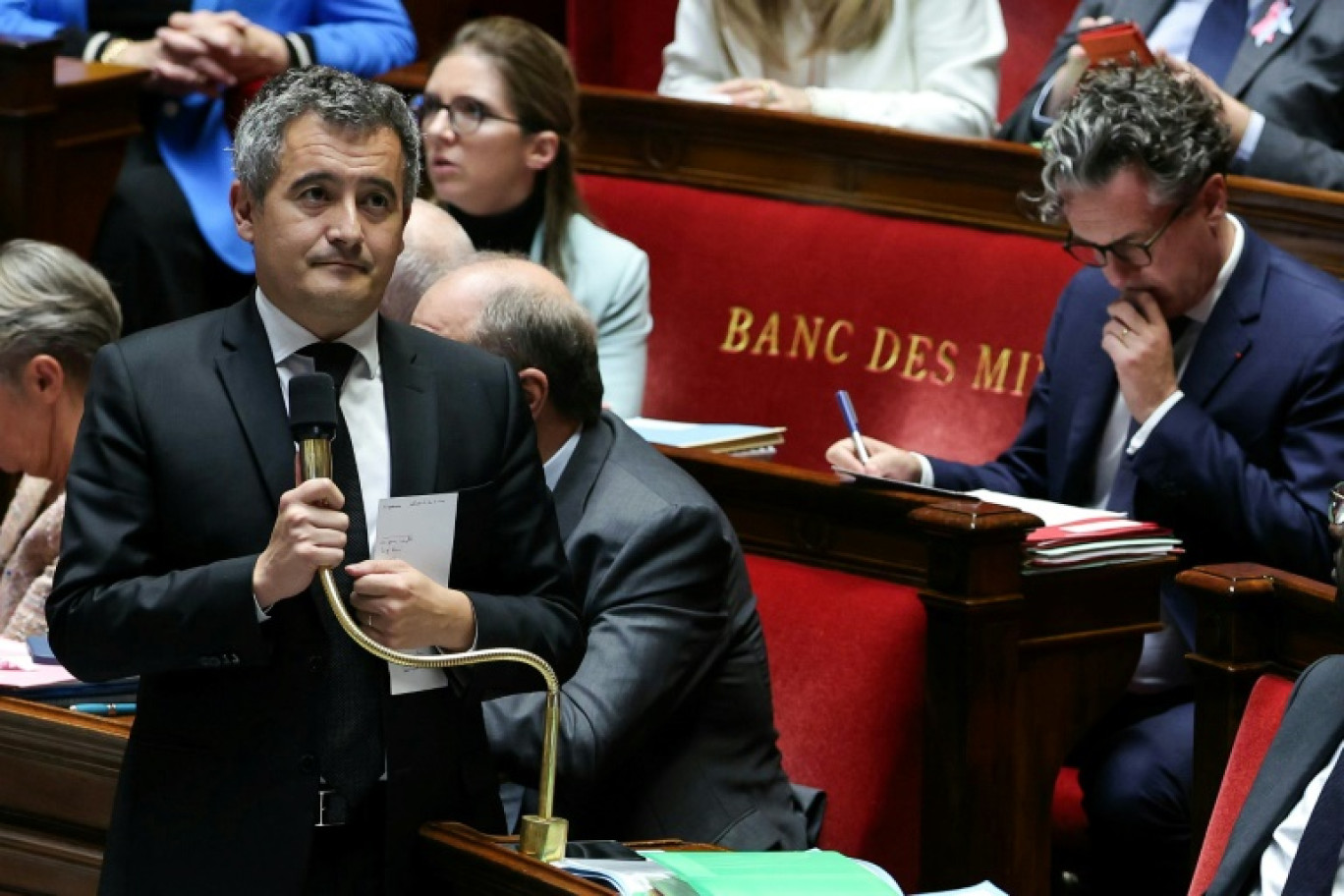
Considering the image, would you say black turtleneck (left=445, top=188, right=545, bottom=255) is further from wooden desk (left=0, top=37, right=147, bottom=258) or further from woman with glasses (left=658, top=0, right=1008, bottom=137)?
wooden desk (left=0, top=37, right=147, bottom=258)

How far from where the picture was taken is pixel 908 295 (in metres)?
2.75

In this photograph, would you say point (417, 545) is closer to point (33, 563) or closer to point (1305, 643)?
point (1305, 643)

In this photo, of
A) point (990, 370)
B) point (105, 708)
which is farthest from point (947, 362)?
point (105, 708)

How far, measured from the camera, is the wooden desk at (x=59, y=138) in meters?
2.70

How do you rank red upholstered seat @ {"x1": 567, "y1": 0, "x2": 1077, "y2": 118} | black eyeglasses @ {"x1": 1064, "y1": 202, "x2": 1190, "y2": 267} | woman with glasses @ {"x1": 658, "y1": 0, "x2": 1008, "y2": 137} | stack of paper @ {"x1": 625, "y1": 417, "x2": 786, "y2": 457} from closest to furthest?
1. black eyeglasses @ {"x1": 1064, "y1": 202, "x2": 1190, "y2": 267}
2. stack of paper @ {"x1": 625, "y1": 417, "x2": 786, "y2": 457}
3. woman with glasses @ {"x1": 658, "y1": 0, "x2": 1008, "y2": 137}
4. red upholstered seat @ {"x1": 567, "y1": 0, "x2": 1077, "y2": 118}

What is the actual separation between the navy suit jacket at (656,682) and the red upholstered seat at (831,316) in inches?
35.0

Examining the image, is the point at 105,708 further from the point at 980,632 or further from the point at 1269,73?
the point at 1269,73

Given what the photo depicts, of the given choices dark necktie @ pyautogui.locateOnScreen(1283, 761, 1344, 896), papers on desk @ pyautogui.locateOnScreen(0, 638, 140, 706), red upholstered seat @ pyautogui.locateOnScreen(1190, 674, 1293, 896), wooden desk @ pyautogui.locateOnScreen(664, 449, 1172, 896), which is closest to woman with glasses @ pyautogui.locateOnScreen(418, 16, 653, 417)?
wooden desk @ pyautogui.locateOnScreen(664, 449, 1172, 896)

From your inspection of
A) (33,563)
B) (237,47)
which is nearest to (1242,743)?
(33,563)

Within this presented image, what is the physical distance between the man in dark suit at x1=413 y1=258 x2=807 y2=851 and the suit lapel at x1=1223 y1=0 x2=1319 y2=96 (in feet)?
3.84

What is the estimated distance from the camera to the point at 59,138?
2814mm

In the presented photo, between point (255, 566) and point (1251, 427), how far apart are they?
1.23m

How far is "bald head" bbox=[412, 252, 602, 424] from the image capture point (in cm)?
181

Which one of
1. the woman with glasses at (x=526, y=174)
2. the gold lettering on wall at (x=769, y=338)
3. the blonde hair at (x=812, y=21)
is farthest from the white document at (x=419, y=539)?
the blonde hair at (x=812, y=21)
